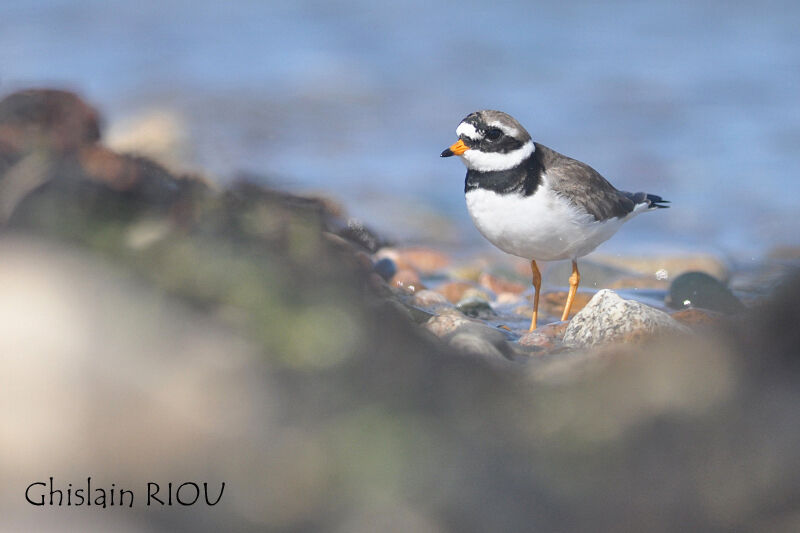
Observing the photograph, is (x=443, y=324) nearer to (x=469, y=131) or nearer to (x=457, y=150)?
(x=457, y=150)

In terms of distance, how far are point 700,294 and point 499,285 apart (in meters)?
1.90

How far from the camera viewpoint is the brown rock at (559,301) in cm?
695

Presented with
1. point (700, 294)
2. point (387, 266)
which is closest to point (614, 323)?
point (700, 294)

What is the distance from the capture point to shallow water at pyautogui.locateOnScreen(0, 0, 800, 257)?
10.9 meters

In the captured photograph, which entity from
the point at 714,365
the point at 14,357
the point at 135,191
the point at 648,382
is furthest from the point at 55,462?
the point at 714,365

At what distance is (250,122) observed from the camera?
13102 millimetres

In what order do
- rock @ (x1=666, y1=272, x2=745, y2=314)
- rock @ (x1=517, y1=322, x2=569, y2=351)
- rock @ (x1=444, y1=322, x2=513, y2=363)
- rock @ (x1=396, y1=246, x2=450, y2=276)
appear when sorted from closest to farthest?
rock @ (x1=444, y1=322, x2=513, y2=363), rock @ (x1=517, y1=322, x2=569, y2=351), rock @ (x1=666, y1=272, x2=745, y2=314), rock @ (x1=396, y1=246, x2=450, y2=276)

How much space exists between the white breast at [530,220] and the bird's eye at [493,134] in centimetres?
37

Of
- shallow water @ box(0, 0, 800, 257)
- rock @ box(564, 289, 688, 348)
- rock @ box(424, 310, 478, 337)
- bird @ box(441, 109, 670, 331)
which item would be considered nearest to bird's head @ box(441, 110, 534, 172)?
bird @ box(441, 109, 670, 331)

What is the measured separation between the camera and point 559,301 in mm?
7172

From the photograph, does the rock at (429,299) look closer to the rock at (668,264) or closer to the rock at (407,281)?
the rock at (407,281)

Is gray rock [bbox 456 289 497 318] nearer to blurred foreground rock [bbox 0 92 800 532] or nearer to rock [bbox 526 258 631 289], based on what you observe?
rock [bbox 526 258 631 289]

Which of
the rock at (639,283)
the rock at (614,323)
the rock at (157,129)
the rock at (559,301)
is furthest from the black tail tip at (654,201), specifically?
the rock at (157,129)

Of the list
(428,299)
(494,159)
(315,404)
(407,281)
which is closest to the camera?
(315,404)
